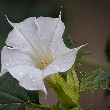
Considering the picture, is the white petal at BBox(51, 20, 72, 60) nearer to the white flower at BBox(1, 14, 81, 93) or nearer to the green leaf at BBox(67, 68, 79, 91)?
the white flower at BBox(1, 14, 81, 93)

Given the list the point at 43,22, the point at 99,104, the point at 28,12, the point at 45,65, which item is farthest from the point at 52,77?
the point at 99,104

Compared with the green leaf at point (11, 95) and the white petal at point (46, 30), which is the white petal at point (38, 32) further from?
the green leaf at point (11, 95)

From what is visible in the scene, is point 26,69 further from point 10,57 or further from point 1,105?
point 1,105

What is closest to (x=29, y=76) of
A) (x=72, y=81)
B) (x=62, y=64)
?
(x=62, y=64)

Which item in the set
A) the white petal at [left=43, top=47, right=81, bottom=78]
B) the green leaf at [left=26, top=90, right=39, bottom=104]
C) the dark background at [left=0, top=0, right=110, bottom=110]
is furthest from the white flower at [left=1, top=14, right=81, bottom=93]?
the dark background at [left=0, top=0, right=110, bottom=110]

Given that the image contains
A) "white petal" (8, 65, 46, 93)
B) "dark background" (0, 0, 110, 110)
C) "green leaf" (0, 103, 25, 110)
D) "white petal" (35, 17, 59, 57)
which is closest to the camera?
"white petal" (8, 65, 46, 93)

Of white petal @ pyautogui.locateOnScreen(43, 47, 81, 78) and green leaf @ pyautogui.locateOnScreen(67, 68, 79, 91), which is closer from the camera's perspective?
white petal @ pyautogui.locateOnScreen(43, 47, 81, 78)
